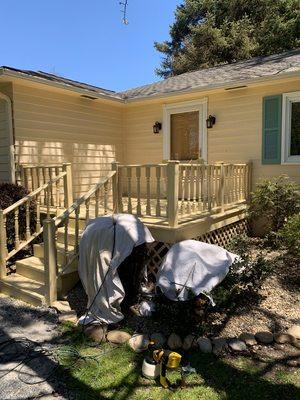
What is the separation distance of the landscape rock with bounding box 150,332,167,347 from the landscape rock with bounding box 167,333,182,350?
2.7 inches

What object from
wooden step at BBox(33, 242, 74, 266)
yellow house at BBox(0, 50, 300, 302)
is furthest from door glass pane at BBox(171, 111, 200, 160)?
wooden step at BBox(33, 242, 74, 266)

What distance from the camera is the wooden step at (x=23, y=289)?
14.9 ft

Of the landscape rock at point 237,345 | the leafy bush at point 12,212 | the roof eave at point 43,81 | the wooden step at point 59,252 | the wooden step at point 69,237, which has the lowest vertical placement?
the landscape rock at point 237,345

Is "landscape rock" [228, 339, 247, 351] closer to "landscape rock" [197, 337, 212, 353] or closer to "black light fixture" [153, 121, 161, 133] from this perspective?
"landscape rock" [197, 337, 212, 353]

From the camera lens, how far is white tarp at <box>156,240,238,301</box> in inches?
147

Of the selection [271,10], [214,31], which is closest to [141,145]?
[214,31]

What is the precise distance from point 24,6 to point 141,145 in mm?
4156

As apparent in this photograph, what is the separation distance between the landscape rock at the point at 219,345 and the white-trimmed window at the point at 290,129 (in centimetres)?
439

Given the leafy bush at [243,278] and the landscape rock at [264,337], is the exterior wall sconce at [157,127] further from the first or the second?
the landscape rock at [264,337]

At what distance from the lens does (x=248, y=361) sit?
323 cm

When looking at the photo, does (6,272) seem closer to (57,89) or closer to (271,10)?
(57,89)

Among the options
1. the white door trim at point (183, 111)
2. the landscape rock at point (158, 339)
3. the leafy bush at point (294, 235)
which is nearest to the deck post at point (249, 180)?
the white door trim at point (183, 111)

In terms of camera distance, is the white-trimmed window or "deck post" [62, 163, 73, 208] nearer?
"deck post" [62, 163, 73, 208]

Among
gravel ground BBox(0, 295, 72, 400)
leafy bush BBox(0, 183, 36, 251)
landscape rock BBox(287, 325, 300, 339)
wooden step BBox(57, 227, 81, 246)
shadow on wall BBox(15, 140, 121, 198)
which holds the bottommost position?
gravel ground BBox(0, 295, 72, 400)
